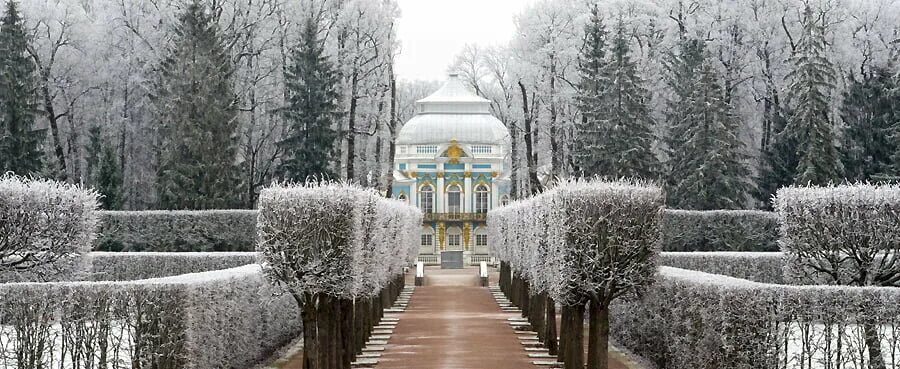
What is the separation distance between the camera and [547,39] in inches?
2425

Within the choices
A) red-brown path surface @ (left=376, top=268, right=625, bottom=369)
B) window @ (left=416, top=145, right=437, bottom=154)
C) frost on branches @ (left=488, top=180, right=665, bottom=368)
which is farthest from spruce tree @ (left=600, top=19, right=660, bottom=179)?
frost on branches @ (left=488, top=180, right=665, bottom=368)

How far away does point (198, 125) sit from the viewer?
167 feet

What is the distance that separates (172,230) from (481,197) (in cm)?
3077

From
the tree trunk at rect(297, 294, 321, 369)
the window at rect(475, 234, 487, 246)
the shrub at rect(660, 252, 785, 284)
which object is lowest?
the tree trunk at rect(297, 294, 321, 369)

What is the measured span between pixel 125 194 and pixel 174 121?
8.46 metres

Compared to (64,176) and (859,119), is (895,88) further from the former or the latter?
(64,176)

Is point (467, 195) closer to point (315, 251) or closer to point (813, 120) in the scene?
point (813, 120)

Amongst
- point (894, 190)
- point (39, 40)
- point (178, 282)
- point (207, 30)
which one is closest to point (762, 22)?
point (207, 30)

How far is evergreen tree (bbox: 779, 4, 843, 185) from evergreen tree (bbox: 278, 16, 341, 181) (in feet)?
69.0

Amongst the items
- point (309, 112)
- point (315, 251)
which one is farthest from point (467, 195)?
point (315, 251)

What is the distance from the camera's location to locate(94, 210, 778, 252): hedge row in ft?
157

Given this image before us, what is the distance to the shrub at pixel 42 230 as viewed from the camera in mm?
24250

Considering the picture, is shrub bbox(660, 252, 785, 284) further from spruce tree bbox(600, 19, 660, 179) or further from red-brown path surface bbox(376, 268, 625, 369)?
spruce tree bbox(600, 19, 660, 179)

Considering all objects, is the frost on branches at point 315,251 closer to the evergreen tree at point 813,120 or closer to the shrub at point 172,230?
the shrub at point 172,230
